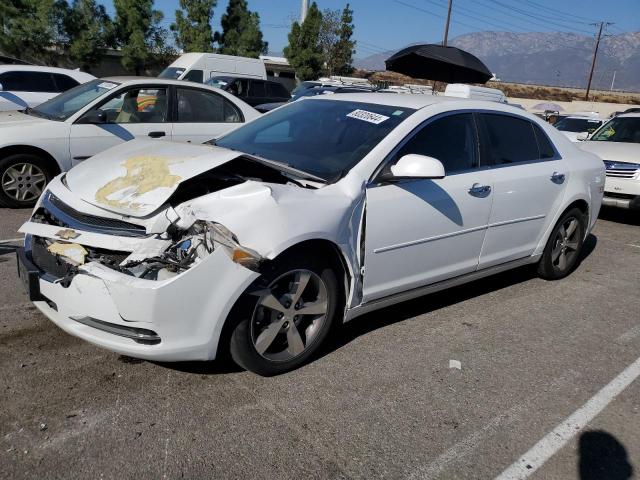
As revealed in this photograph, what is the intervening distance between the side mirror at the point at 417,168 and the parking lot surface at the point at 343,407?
3.82ft

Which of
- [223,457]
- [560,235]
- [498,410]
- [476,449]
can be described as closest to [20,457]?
[223,457]

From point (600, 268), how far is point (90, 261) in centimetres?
531

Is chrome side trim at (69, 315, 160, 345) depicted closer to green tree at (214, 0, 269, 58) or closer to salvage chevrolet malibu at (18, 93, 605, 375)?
salvage chevrolet malibu at (18, 93, 605, 375)

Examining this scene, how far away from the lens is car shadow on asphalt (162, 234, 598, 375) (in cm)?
335

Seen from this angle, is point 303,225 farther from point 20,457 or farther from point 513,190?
point 513,190

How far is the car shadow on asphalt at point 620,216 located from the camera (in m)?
9.05

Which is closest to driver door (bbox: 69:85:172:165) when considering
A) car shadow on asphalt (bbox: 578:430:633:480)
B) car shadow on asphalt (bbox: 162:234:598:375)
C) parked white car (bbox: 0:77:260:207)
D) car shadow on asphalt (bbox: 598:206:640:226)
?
parked white car (bbox: 0:77:260:207)

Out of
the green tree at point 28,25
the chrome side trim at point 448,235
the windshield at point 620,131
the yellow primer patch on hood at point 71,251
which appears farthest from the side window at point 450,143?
the green tree at point 28,25

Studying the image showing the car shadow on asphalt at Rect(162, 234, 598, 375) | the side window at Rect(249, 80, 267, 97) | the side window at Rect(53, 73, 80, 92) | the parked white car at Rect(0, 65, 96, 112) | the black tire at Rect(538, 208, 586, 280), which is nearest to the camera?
the car shadow on asphalt at Rect(162, 234, 598, 375)

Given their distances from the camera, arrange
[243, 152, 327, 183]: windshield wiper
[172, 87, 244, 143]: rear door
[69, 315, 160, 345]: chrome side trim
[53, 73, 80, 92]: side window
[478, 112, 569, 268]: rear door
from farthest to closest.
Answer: [53, 73, 80, 92]: side window → [172, 87, 244, 143]: rear door → [478, 112, 569, 268]: rear door → [243, 152, 327, 183]: windshield wiper → [69, 315, 160, 345]: chrome side trim

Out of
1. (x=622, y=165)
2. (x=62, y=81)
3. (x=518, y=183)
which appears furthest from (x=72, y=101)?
(x=622, y=165)

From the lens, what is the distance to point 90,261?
2918 mm

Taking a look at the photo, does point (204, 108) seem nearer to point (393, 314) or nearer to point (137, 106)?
point (137, 106)

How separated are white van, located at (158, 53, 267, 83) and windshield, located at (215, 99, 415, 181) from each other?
13331 mm
